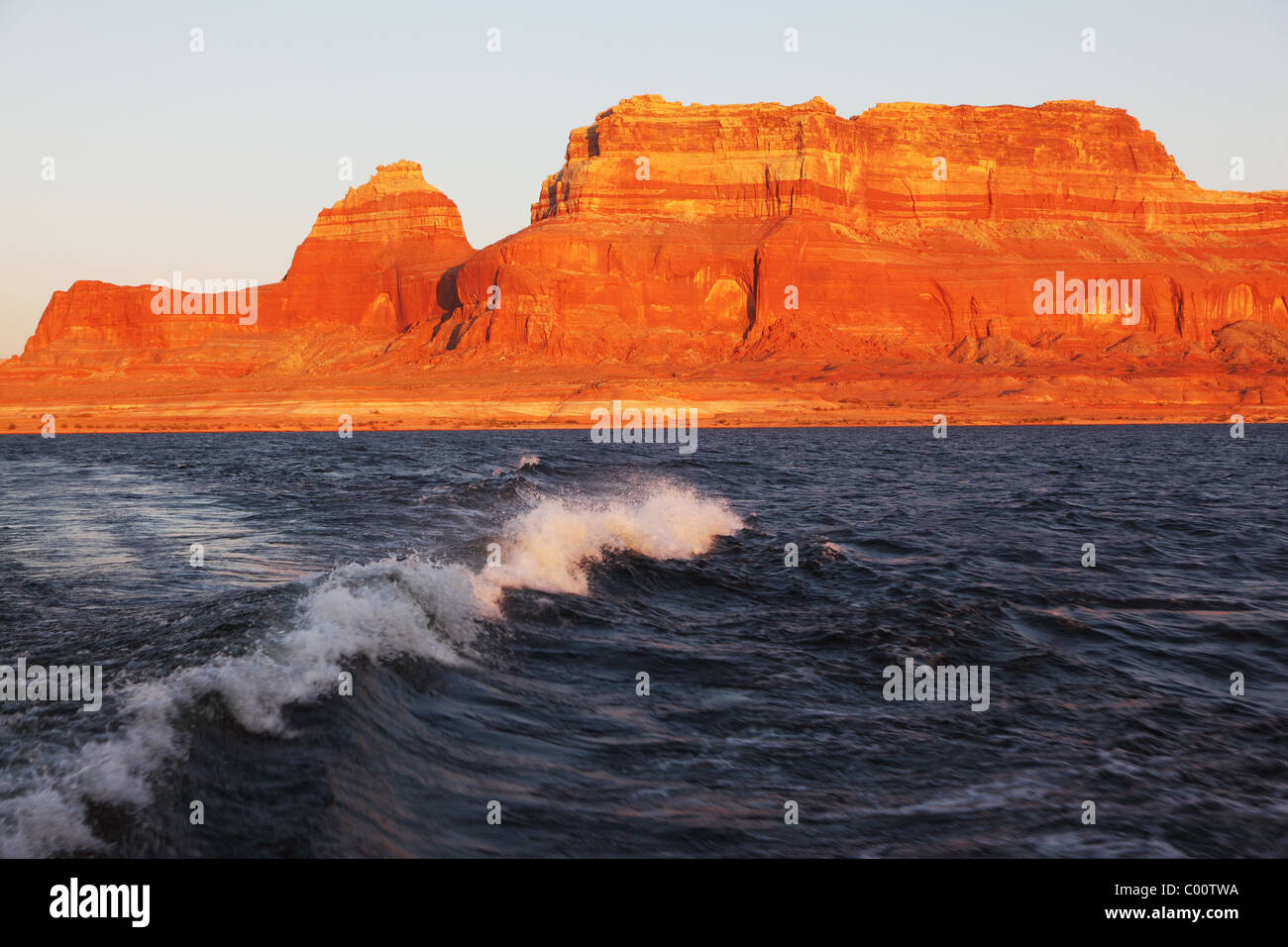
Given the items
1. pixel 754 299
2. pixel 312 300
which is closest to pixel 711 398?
pixel 754 299

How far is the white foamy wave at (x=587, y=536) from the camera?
1394cm

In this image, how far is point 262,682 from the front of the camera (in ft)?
26.7

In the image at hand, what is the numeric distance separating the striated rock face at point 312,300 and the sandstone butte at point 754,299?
509 mm

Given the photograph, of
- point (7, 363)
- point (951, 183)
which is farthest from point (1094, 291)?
point (7, 363)

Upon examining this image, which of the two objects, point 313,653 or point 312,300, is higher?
point 312,300

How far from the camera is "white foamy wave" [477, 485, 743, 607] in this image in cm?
1394

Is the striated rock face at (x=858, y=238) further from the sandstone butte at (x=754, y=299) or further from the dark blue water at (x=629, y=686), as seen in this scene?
the dark blue water at (x=629, y=686)

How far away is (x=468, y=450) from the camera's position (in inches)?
2014

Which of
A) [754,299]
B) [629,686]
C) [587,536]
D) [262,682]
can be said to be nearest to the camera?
[262,682]

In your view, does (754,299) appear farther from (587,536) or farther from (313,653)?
(313,653)

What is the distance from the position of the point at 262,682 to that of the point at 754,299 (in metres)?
125

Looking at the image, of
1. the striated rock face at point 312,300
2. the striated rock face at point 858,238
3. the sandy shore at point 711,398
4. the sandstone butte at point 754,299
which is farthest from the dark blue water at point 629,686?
the striated rock face at point 312,300
